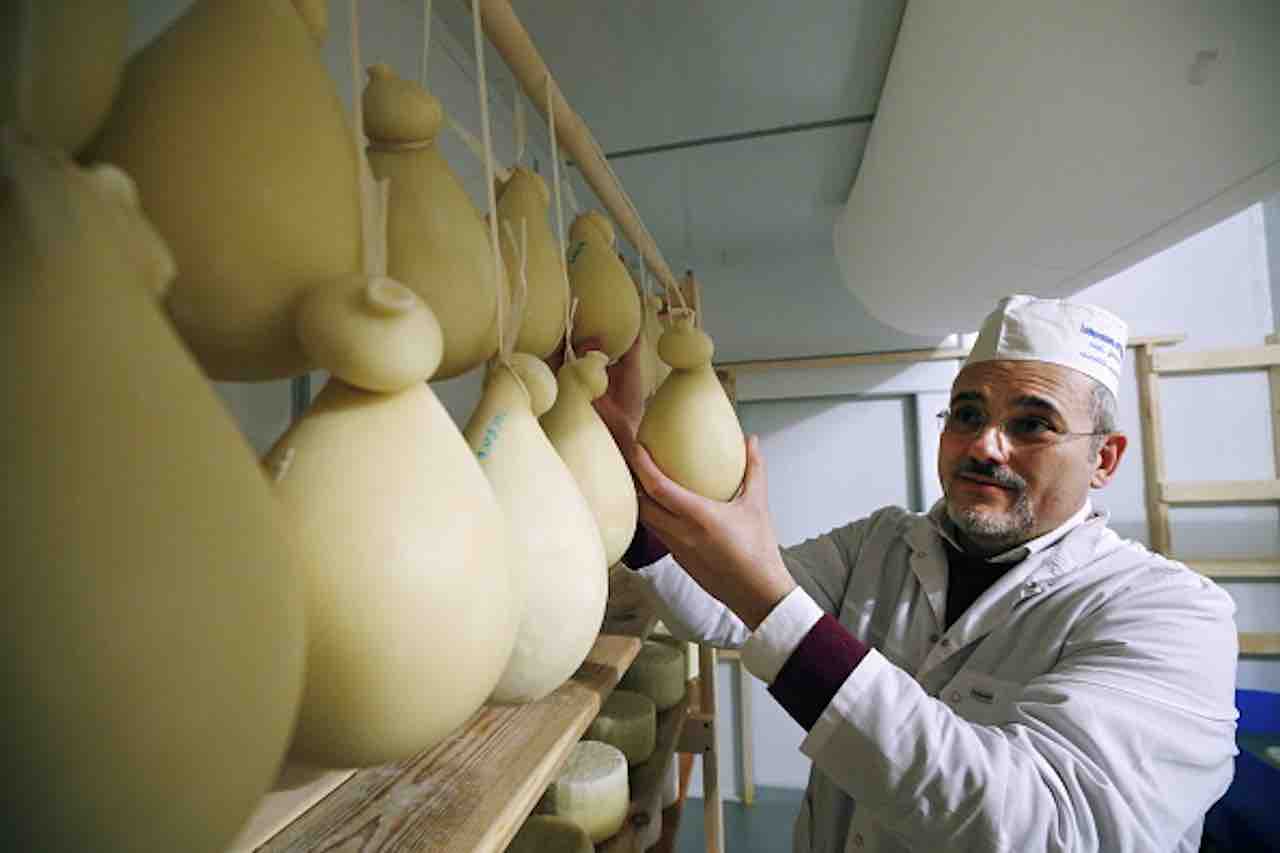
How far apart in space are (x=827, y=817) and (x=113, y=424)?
3.48ft

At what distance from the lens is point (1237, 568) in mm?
1894

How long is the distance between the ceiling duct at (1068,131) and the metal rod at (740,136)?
187 mm

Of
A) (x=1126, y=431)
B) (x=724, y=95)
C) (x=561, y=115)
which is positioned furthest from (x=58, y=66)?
(x=1126, y=431)

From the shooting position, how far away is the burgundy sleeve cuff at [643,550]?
77cm

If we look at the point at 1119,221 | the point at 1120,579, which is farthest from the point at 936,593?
the point at 1119,221

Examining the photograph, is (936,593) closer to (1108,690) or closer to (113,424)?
(1108,690)

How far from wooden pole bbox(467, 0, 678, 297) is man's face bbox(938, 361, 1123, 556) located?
535mm

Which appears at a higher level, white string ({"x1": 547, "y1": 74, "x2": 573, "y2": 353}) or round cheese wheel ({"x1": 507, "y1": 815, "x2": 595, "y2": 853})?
white string ({"x1": 547, "y1": 74, "x2": 573, "y2": 353})

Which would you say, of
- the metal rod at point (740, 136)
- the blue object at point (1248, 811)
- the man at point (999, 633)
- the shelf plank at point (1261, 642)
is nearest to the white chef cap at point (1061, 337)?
the man at point (999, 633)

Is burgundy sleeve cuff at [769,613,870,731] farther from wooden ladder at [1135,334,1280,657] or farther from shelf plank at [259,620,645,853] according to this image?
wooden ladder at [1135,334,1280,657]

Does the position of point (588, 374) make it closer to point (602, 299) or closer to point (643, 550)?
point (602, 299)

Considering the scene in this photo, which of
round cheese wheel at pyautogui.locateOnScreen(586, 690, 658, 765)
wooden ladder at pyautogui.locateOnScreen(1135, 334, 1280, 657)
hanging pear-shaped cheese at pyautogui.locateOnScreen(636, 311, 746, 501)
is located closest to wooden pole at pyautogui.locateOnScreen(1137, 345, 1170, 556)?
wooden ladder at pyautogui.locateOnScreen(1135, 334, 1280, 657)

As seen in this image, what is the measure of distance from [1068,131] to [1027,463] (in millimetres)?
412

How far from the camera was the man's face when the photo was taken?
2.76ft
